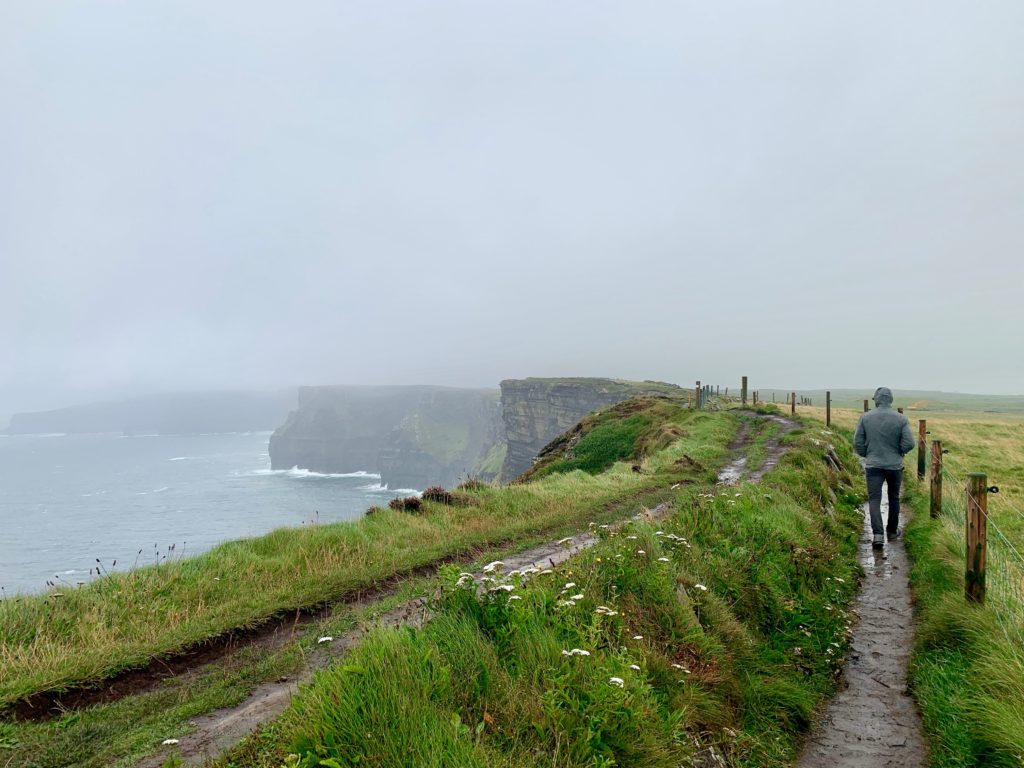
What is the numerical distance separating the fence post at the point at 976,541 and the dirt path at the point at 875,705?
1.06m

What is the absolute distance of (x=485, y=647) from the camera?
14.8ft

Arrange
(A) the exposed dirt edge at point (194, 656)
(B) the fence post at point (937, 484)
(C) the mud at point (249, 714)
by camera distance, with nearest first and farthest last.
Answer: (C) the mud at point (249, 714) < (A) the exposed dirt edge at point (194, 656) < (B) the fence post at point (937, 484)

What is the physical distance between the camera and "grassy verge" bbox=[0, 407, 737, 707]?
6.30 m

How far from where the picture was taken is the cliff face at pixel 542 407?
310ft

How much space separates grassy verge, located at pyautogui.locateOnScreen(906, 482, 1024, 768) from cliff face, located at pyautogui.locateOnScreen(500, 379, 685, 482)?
79.9m

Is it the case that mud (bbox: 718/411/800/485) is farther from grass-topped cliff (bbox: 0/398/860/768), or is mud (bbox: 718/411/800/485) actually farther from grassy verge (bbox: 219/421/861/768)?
grassy verge (bbox: 219/421/861/768)

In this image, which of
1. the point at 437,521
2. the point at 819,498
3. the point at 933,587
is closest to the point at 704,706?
→ the point at 933,587

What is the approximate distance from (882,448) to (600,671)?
35.1ft

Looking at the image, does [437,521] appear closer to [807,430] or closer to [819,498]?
[819,498]

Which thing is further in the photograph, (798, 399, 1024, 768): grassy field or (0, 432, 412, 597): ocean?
(0, 432, 412, 597): ocean

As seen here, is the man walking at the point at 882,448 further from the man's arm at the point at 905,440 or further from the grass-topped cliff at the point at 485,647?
the grass-topped cliff at the point at 485,647

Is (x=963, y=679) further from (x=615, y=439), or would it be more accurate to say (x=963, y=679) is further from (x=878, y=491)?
(x=615, y=439)

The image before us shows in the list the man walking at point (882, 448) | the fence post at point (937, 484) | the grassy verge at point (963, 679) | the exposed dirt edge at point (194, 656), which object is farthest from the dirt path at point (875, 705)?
the fence post at point (937, 484)

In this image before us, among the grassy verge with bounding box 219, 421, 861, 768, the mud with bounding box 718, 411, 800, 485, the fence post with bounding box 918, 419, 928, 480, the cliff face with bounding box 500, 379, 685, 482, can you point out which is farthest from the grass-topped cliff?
the cliff face with bounding box 500, 379, 685, 482
